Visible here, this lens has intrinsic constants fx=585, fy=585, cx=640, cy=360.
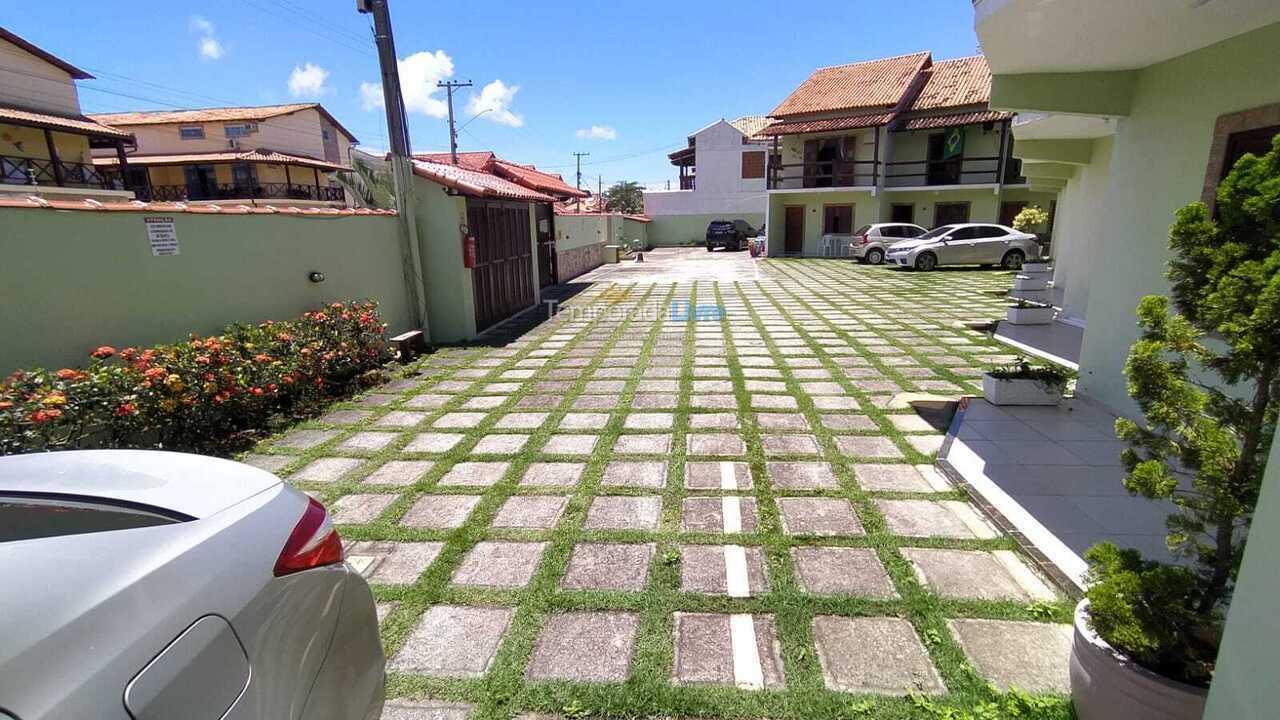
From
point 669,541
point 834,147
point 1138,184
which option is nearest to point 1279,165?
point 669,541

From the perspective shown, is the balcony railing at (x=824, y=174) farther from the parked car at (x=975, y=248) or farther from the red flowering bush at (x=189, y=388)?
the red flowering bush at (x=189, y=388)

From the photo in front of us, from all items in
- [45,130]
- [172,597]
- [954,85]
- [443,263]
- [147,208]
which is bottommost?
[172,597]

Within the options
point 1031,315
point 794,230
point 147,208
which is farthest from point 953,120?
point 147,208

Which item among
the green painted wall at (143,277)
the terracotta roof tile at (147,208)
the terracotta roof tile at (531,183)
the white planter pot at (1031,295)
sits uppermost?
the terracotta roof tile at (531,183)

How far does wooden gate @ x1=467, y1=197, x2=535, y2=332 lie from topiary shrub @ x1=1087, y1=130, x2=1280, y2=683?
8024mm

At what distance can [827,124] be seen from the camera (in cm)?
2198

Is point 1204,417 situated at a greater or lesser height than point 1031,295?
greater

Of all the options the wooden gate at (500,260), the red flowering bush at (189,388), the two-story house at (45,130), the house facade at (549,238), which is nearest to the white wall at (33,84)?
the two-story house at (45,130)

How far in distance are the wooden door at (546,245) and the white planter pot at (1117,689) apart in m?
13.3

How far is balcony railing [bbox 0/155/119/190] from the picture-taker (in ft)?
59.3

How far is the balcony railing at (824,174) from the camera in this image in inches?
869

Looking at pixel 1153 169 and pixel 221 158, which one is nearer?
pixel 1153 169

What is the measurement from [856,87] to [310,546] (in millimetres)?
26124

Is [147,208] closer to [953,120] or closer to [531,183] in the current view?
[531,183]
